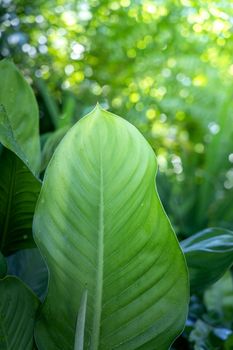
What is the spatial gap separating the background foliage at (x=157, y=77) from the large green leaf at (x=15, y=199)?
16 centimetres

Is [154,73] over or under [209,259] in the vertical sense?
under

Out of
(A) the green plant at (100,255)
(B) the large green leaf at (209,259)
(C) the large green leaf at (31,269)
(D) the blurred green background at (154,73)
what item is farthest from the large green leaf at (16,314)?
(D) the blurred green background at (154,73)

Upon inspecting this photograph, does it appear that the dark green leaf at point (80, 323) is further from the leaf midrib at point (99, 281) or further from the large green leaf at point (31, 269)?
the large green leaf at point (31, 269)

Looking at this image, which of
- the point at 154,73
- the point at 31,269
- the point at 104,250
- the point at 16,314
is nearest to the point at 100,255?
the point at 104,250

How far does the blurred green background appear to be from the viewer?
3.59ft

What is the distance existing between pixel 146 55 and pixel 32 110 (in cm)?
76

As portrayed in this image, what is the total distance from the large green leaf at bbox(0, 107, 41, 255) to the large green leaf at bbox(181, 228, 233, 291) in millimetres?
223

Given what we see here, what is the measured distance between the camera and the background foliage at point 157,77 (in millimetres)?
1056

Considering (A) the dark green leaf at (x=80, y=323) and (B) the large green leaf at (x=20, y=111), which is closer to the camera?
(A) the dark green leaf at (x=80, y=323)

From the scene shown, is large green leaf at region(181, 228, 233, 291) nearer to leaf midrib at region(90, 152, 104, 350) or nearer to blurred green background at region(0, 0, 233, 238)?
leaf midrib at region(90, 152, 104, 350)

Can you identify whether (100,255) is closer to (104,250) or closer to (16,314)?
(104,250)

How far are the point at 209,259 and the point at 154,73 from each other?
851 millimetres

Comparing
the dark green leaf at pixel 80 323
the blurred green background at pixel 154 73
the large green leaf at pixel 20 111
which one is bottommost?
the blurred green background at pixel 154 73

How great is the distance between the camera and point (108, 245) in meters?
0.48
